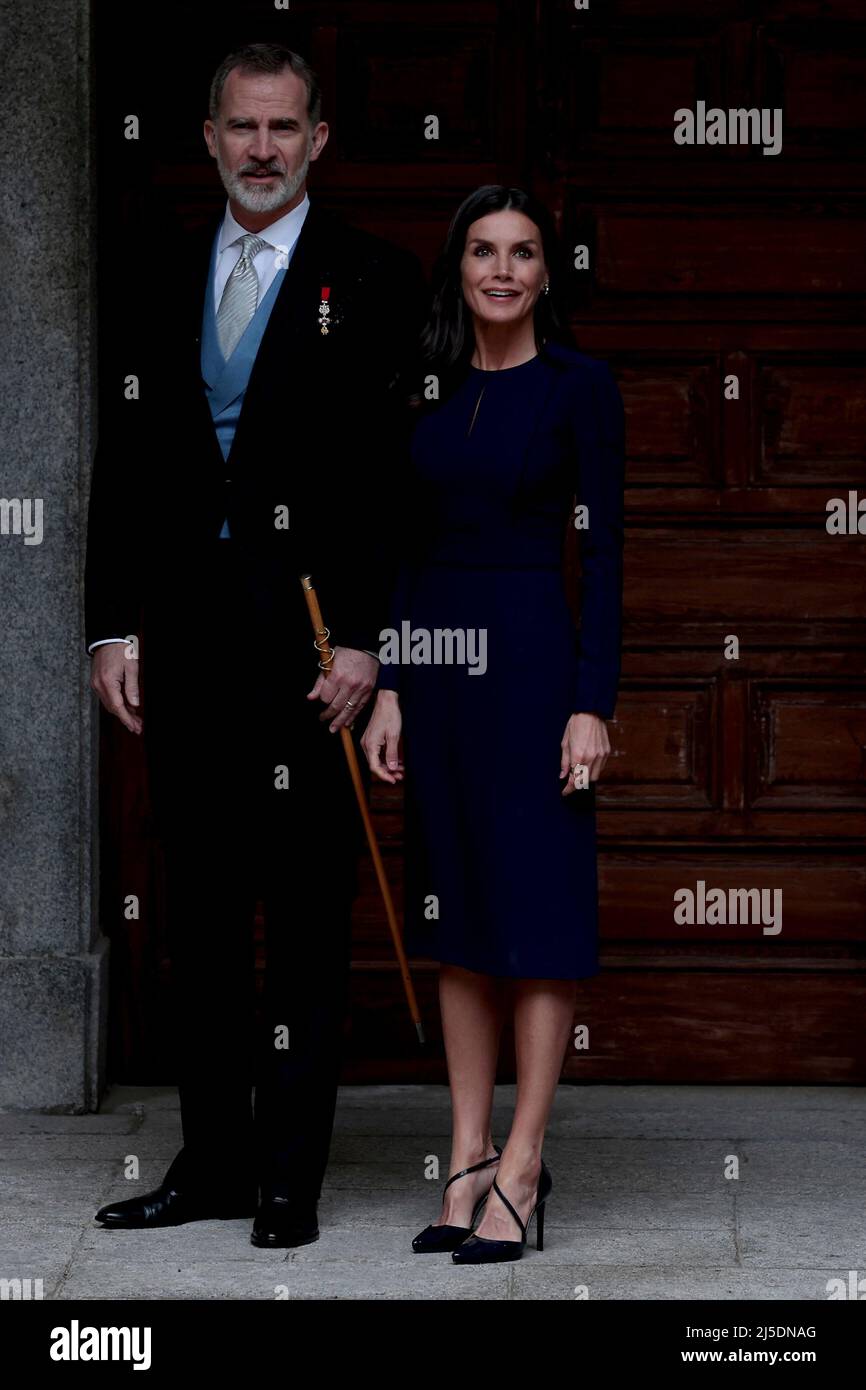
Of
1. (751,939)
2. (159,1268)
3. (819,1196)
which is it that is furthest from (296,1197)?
(751,939)

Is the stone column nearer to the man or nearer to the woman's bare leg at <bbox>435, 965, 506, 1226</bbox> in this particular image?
the man

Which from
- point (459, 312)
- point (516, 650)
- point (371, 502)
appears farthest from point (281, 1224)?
point (459, 312)

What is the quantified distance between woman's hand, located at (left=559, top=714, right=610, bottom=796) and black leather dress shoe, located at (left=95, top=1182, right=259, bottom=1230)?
1.27 metres

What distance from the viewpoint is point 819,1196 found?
5.41 meters

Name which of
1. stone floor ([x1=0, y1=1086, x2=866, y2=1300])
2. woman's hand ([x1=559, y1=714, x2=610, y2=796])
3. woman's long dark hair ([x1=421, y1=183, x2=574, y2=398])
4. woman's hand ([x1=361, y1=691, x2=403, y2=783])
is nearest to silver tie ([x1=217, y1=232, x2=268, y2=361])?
woman's long dark hair ([x1=421, y1=183, x2=574, y2=398])

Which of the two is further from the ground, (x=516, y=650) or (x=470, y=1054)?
(x=516, y=650)

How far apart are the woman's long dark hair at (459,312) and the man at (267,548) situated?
100 millimetres

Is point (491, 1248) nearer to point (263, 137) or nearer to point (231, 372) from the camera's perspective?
point (231, 372)

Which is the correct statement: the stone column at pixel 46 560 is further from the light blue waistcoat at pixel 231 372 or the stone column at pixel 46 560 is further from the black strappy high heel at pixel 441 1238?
the black strappy high heel at pixel 441 1238

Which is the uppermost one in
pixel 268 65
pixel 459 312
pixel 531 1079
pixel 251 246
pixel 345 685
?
pixel 268 65

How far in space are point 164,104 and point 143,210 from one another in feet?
1.01

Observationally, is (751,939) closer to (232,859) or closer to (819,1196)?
(819,1196)

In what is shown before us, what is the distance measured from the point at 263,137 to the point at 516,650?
48.4 inches

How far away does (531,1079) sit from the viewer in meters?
4.86
